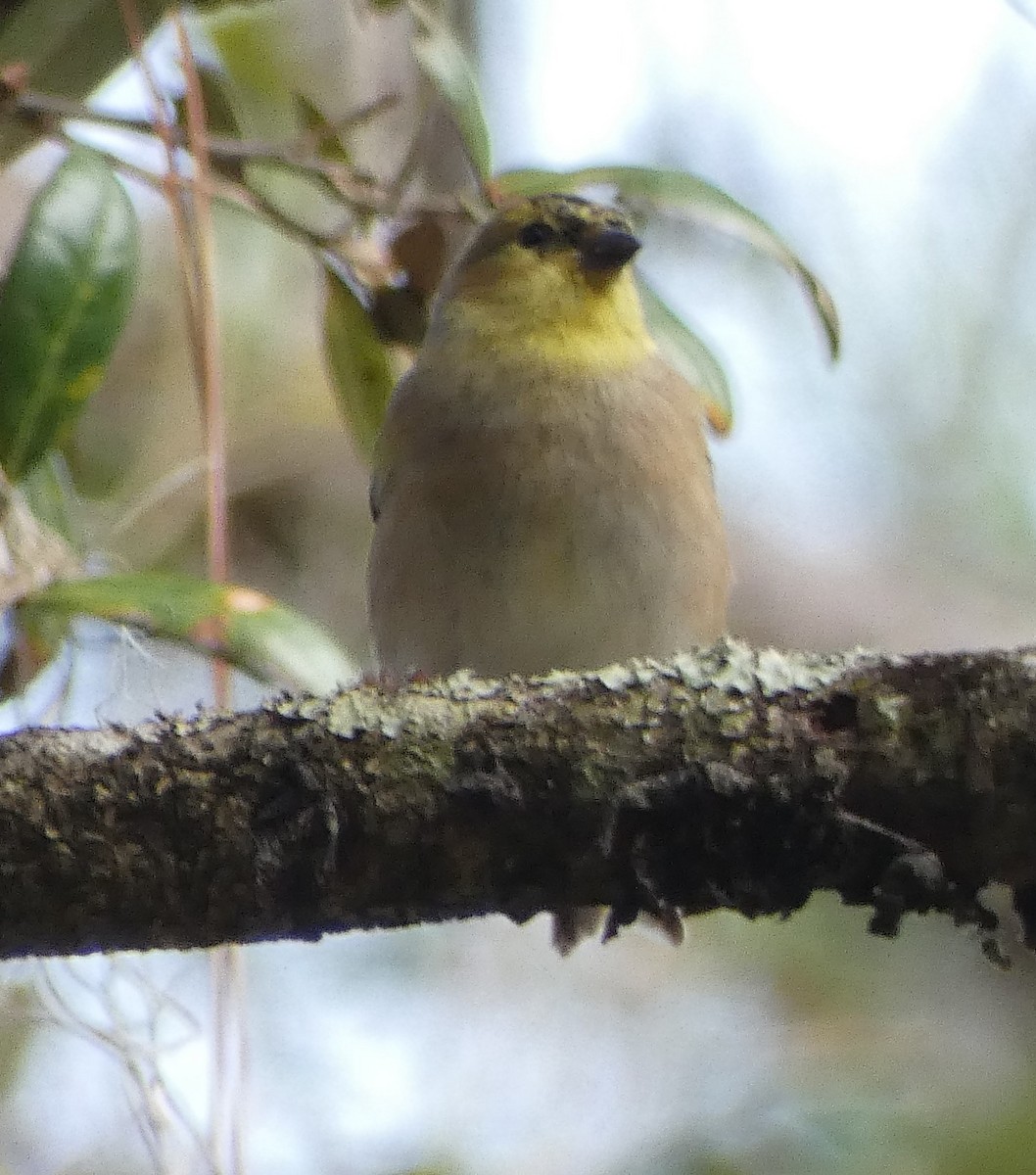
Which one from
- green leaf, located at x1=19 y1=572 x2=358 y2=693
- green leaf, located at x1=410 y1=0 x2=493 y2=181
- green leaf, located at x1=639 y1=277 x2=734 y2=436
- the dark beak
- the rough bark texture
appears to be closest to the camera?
the rough bark texture

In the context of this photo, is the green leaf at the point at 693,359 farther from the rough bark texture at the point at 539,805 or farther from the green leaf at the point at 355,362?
the rough bark texture at the point at 539,805

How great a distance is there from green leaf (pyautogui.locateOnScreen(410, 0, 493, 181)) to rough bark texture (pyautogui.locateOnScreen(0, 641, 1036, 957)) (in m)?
1.28

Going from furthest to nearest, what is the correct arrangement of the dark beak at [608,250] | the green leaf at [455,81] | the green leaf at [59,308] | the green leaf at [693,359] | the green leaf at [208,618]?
the dark beak at [608,250] → the green leaf at [693,359] → the green leaf at [455,81] → the green leaf at [59,308] → the green leaf at [208,618]

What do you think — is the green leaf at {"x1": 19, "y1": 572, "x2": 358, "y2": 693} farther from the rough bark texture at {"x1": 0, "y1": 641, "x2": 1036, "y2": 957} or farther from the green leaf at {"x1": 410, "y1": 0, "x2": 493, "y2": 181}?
the green leaf at {"x1": 410, "y1": 0, "x2": 493, "y2": 181}

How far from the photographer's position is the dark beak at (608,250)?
10.3ft

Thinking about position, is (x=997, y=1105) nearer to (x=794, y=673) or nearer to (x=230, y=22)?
(x=794, y=673)

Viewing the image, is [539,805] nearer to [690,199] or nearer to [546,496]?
[546,496]

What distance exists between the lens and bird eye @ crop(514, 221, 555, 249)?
10.6ft

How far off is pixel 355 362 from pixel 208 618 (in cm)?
83

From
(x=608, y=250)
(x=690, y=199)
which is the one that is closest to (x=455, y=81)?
(x=690, y=199)

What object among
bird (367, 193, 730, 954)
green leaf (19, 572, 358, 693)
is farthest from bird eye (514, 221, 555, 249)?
green leaf (19, 572, 358, 693)

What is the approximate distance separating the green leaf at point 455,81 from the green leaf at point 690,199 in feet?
0.29

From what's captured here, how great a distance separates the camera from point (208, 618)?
2387mm

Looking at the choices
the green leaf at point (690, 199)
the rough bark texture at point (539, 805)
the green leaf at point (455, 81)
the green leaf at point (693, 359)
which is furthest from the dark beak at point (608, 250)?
the rough bark texture at point (539, 805)
